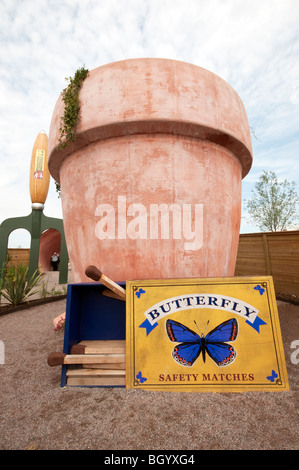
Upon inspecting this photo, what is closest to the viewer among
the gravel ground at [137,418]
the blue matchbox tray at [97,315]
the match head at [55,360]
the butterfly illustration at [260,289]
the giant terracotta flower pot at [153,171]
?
the gravel ground at [137,418]

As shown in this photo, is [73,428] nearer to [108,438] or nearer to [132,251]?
[108,438]

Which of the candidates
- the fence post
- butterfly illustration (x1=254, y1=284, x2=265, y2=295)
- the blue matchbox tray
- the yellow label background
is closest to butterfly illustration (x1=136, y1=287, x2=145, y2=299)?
the yellow label background

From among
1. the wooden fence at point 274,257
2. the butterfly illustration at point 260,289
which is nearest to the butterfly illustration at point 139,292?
the butterfly illustration at point 260,289

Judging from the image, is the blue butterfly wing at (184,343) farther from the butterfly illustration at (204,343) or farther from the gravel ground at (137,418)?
the gravel ground at (137,418)

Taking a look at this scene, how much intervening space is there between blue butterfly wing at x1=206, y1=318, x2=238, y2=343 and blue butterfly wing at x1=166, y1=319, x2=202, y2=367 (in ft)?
0.40

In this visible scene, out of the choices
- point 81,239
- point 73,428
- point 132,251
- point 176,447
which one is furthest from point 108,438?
point 81,239

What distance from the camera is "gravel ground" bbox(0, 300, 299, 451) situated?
146cm

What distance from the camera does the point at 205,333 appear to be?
6.98ft

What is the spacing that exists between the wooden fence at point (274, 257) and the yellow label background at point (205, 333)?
4.59 meters

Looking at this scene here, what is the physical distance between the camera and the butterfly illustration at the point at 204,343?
2053 mm

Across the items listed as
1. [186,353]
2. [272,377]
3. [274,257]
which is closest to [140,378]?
[186,353]

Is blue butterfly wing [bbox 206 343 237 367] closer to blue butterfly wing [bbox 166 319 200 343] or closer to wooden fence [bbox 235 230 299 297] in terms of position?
blue butterfly wing [bbox 166 319 200 343]

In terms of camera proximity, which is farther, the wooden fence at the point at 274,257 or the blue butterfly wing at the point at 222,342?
the wooden fence at the point at 274,257

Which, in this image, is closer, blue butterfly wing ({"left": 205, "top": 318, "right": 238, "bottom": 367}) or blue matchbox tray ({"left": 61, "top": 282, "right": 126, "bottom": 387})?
blue butterfly wing ({"left": 205, "top": 318, "right": 238, "bottom": 367})
